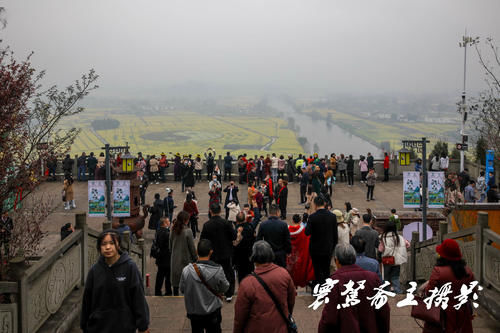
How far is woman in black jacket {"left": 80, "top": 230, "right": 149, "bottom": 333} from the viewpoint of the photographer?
5.32 metres

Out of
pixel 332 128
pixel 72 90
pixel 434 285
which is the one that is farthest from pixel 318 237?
pixel 332 128

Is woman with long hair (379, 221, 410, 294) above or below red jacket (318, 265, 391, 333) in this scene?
below

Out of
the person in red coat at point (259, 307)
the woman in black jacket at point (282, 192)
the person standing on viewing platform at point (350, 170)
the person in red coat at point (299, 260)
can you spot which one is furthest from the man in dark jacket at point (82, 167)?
the person in red coat at point (259, 307)

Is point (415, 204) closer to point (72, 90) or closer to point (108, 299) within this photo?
point (72, 90)

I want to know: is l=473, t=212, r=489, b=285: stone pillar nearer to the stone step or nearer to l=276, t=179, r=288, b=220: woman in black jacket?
the stone step

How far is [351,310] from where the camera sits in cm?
504

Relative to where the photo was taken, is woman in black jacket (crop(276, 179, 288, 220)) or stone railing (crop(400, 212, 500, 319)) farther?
woman in black jacket (crop(276, 179, 288, 220))

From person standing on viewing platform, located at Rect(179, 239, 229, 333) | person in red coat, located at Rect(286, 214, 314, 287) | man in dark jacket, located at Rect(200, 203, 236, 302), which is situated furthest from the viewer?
person in red coat, located at Rect(286, 214, 314, 287)

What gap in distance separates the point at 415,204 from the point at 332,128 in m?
82.3

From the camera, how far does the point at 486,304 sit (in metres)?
8.19

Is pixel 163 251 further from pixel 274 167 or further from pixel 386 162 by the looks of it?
pixel 386 162

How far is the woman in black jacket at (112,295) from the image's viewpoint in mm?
5316

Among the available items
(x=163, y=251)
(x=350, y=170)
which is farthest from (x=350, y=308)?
(x=350, y=170)

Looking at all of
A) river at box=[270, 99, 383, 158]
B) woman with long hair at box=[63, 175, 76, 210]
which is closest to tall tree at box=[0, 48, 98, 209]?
woman with long hair at box=[63, 175, 76, 210]
